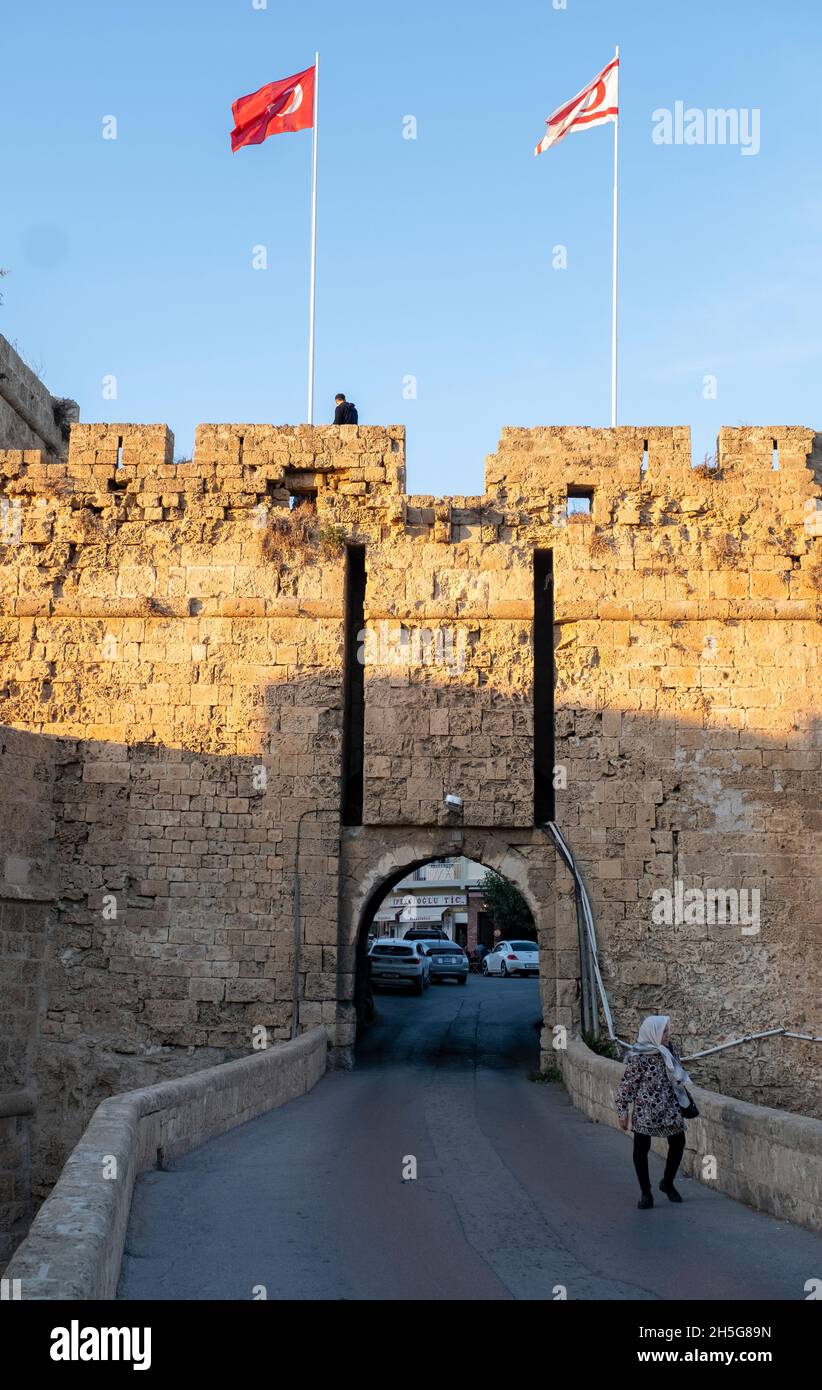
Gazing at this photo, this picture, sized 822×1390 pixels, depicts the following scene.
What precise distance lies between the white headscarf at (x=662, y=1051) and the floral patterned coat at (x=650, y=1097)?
0.08ft

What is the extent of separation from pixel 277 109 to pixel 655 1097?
488 inches

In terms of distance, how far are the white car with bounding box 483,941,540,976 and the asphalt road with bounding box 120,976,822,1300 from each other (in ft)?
72.7

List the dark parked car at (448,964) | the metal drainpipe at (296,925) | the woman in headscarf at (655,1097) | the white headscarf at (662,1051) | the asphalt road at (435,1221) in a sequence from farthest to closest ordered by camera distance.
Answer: the dark parked car at (448,964) < the metal drainpipe at (296,925) < the white headscarf at (662,1051) < the woman in headscarf at (655,1097) < the asphalt road at (435,1221)

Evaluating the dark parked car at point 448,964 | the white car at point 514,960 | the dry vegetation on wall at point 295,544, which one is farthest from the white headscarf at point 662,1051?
the white car at point 514,960

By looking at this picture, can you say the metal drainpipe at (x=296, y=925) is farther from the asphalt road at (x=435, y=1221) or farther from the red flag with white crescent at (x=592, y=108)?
the red flag with white crescent at (x=592, y=108)

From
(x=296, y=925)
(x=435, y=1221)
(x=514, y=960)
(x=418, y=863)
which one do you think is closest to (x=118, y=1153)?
(x=435, y=1221)

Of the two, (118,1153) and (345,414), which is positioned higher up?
(345,414)

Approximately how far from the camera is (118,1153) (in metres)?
5.69

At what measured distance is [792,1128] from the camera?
6590 mm

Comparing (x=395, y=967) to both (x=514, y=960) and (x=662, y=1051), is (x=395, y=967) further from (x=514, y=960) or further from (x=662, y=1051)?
(x=662, y=1051)

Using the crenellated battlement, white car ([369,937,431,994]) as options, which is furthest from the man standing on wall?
white car ([369,937,431,994])

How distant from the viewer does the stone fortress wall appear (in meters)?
13.2

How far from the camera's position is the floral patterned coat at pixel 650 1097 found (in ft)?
23.2
